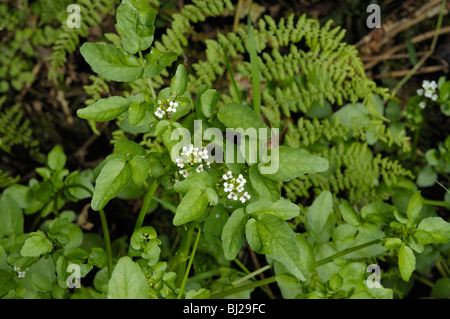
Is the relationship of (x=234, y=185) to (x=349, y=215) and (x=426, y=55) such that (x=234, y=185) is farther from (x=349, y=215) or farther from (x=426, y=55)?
(x=426, y=55)

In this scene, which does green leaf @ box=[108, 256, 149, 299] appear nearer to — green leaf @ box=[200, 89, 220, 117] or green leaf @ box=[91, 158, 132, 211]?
green leaf @ box=[91, 158, 132, 211]

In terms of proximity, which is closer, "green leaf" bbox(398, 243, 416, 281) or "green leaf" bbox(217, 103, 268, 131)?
"green leaf" bbox(217, 103, 268, 131)

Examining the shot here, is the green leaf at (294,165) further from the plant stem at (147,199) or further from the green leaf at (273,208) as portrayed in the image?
the plant stem at (147,199)

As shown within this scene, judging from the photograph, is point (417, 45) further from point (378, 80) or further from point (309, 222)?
point (309, 222)

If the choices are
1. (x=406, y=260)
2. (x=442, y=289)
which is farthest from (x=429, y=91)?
(x=406, y=260)

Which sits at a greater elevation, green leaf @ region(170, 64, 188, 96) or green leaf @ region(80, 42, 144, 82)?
green leaf @ region(80, 42, 144, 82)

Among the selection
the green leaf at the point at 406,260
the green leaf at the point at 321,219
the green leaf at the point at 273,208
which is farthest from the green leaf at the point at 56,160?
the green leaf at the point at 406,260

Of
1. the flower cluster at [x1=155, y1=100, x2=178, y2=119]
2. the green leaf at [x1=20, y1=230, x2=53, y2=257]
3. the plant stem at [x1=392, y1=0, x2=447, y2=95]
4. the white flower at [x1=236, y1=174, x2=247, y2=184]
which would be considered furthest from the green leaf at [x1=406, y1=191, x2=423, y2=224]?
the plant stem at [x1=392, y1=0, x2=447, y2=95]
